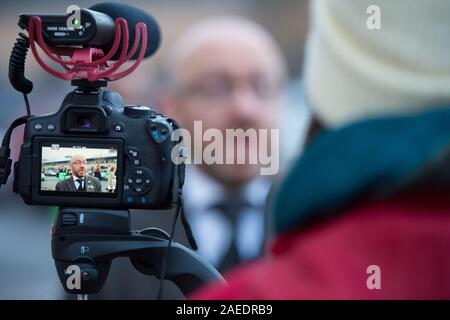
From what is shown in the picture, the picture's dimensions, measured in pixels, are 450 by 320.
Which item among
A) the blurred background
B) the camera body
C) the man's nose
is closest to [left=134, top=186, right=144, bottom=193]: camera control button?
the camera body

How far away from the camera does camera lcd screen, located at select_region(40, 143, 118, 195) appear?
1647mm

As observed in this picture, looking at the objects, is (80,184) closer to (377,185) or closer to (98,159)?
(98,159)

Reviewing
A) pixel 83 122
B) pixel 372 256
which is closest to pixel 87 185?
pixel 83 122

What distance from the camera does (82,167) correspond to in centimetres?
165

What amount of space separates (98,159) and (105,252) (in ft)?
0.57

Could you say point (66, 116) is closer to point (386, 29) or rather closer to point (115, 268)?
point (115, 268)

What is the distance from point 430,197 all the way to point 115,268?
1.58m

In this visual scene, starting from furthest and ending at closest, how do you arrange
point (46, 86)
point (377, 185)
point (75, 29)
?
point (46, 86), point (75, 29), point (377, 185)

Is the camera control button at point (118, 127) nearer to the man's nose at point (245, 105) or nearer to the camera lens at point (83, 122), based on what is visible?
the camera lens at point (83, 122)

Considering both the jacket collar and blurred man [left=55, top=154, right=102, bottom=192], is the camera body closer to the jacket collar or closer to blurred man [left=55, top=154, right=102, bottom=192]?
blurred man [left=55, top=154, right=102, bottom=192]

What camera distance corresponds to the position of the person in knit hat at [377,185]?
817 millimetres

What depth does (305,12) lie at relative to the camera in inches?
261
